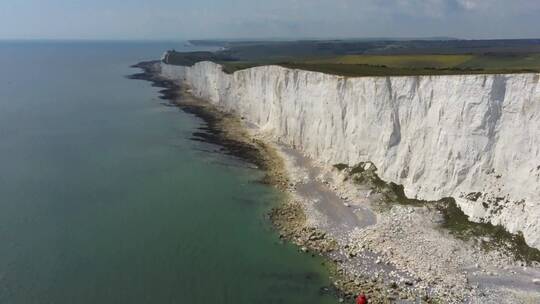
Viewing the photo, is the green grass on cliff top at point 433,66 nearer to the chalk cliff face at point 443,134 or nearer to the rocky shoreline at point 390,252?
the chalk cliff face at point 443,134

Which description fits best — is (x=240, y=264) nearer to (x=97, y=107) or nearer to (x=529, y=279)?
(x=529, y=279)

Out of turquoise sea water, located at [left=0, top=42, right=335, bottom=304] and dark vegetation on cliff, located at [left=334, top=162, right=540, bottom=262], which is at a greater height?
dark vegetation on cliff, located at [left=334, top=162, right=540, bottom=262]

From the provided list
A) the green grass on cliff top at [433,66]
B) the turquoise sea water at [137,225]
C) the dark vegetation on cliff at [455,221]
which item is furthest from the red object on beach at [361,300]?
the green grass on cliff top at [433,66]

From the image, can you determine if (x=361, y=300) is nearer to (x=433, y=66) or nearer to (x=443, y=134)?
(x=443, y=134)

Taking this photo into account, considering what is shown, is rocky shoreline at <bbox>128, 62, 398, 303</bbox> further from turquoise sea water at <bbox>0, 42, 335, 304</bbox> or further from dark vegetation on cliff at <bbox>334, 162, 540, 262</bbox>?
dark vegetation on cliff at <bbox>334, 162, 540, 262</bbox>

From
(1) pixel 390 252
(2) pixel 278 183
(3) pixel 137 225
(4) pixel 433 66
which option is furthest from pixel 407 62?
(3) pixel 137 225

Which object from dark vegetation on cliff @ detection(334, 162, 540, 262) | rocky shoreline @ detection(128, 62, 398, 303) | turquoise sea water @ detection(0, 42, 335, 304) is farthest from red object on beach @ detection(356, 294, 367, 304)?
dark vegetation on cliff @ detection(334, 162, 540, 262)
